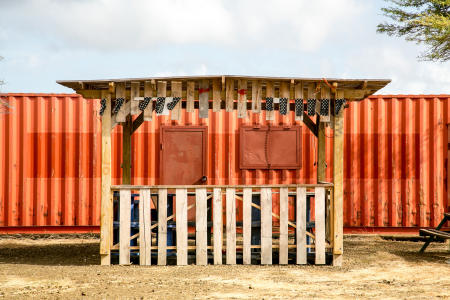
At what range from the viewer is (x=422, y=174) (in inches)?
462

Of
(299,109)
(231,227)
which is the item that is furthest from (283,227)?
(299,109)

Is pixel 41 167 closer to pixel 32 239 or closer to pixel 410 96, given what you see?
pixel 32 239

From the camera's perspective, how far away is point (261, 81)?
8250 mm

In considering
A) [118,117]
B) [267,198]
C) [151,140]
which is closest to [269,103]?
[267,198]

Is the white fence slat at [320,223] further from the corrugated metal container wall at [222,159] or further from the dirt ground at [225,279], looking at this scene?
the corrugated metal container wall at [222,159]

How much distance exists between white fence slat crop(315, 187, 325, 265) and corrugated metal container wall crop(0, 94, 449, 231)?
3106 millimetres

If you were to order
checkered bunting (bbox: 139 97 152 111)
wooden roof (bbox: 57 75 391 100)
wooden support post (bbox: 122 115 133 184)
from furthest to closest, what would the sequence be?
wooden support post (bbox: 122 115 133 184)
checkered bunting (bbox: 139 97 152 111)
wooden roof (bbox: 57 75 391 100)

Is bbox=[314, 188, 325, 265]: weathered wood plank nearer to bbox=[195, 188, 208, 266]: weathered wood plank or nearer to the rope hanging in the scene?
the rope hanging

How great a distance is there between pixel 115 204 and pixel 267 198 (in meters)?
2.57

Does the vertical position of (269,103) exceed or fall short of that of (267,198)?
it exceeds it

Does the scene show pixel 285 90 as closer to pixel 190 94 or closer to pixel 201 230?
pixel 190 94

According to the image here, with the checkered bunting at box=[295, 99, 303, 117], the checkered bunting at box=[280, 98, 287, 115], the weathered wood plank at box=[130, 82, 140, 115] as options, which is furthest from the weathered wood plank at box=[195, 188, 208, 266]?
the checkered bunting at box=[295, 99, 303, 117]

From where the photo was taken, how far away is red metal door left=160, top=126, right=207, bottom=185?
11336mm

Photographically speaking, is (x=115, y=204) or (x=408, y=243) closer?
(x=115, y=204)
